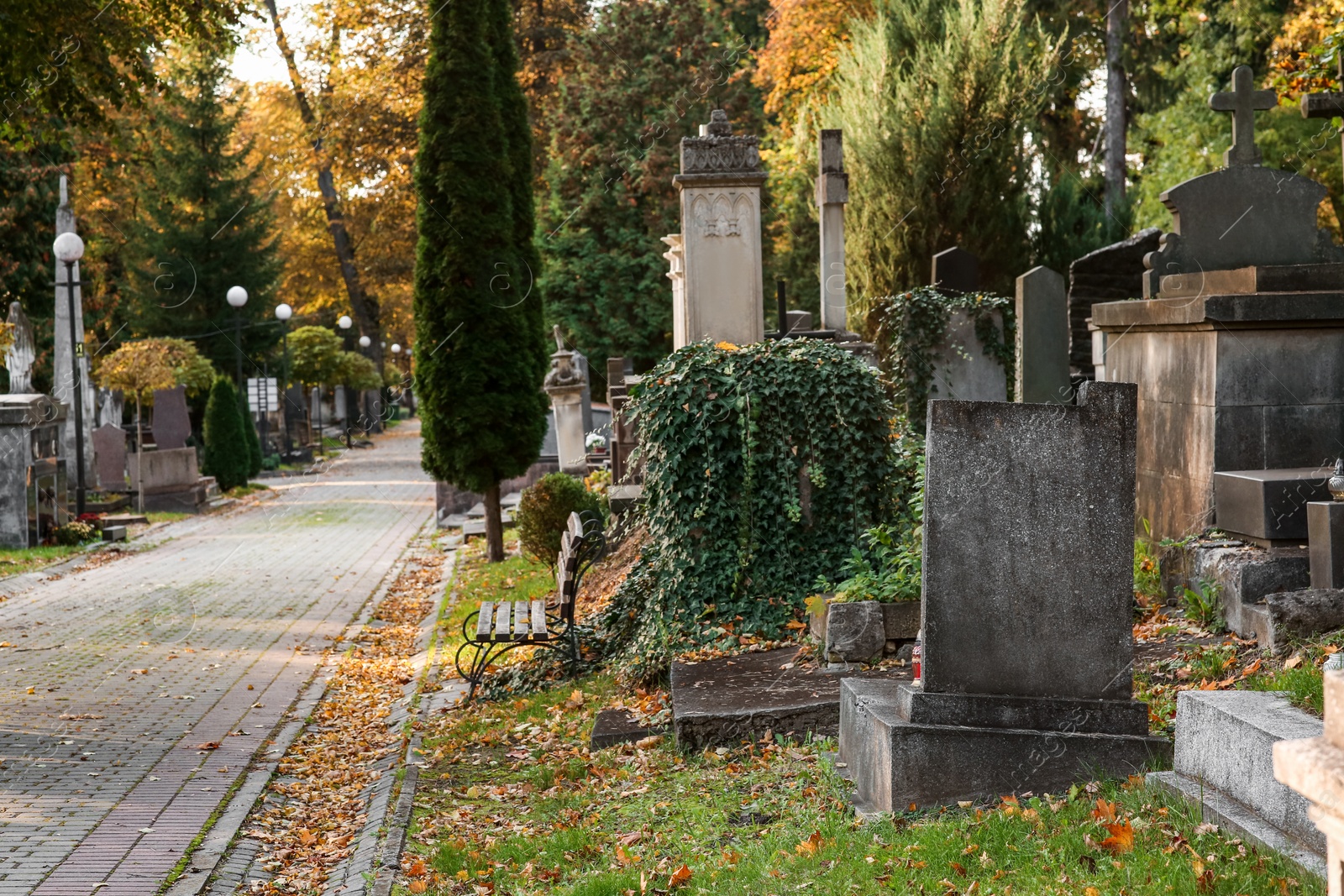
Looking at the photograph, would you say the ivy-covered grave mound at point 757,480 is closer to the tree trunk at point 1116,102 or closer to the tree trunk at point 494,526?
the tree trunk at point 494,526

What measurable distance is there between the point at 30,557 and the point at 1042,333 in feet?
42.0

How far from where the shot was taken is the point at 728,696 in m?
6.86

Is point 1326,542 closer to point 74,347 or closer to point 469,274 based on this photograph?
point 469,274

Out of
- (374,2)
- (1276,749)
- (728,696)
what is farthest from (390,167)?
(1276,749)

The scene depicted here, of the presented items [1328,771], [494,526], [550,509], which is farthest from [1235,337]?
[494,526]

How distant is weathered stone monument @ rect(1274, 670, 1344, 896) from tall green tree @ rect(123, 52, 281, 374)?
3481 centimetres

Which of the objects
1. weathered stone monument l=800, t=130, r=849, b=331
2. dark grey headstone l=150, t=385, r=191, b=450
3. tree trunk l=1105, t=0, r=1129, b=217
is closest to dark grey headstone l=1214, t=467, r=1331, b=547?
weathered stone monument l=800, t=130, r=849, b=331

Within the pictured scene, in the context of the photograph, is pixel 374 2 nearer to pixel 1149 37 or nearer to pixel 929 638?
pixel 1149 37

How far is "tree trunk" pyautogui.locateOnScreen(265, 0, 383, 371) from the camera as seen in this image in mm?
34188

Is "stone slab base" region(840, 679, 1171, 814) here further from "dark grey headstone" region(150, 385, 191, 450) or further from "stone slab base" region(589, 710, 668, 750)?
"dark grey headstone" region(150, 385, 191, 450)

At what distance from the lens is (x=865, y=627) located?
7.03m

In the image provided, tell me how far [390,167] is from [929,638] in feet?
103

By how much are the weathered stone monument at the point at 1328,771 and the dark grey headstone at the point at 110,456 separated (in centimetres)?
2465

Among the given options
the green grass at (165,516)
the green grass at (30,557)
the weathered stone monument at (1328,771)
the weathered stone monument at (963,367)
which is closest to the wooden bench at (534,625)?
the weathered stone monument at (963,367)
